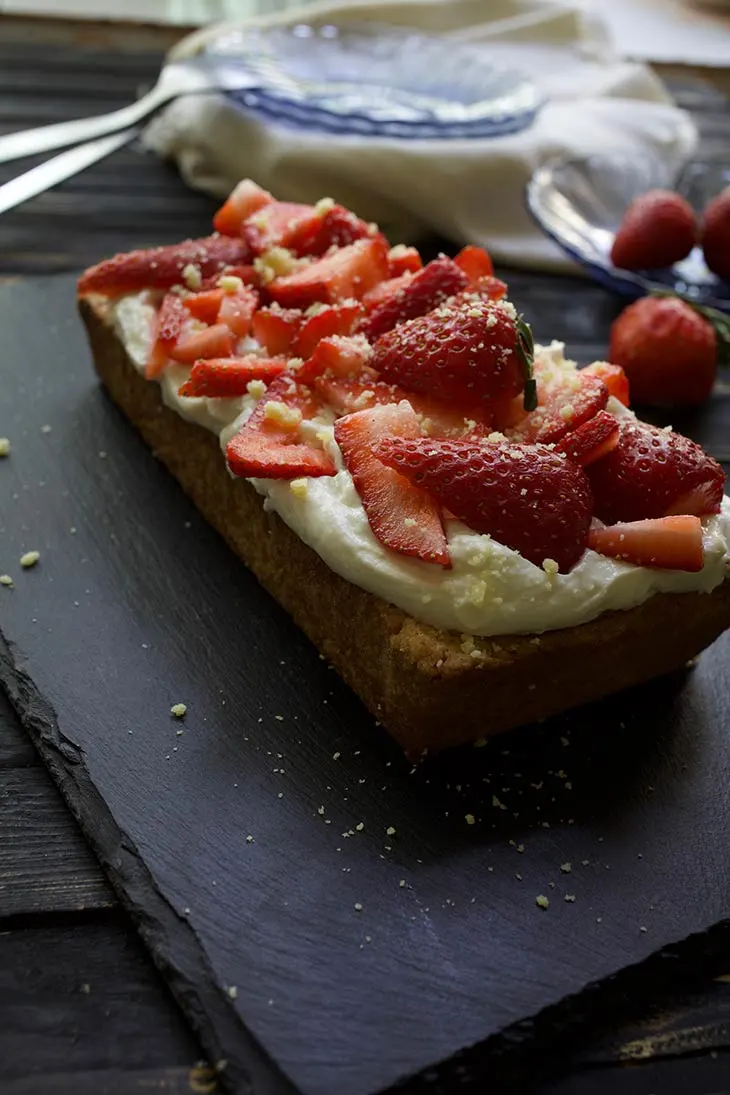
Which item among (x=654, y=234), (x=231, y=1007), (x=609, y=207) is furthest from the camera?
(x=609, y=207)

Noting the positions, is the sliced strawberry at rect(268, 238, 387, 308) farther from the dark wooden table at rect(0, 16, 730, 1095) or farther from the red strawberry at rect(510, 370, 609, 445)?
the dark wooden table at rect(0, 16, 730, 1095)

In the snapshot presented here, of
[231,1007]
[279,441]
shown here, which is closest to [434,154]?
[279,441]

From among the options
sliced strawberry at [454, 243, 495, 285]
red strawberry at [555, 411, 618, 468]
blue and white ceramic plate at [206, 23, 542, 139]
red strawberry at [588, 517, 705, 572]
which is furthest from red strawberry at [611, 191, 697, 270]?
red strawberry at [588, 517, 705, 572]

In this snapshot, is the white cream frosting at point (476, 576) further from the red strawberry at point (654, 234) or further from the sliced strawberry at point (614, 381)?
the red strawberry at point (654, 234)

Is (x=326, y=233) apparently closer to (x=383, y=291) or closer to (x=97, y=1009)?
(x=383, y=291)

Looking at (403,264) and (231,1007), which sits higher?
(403,264)

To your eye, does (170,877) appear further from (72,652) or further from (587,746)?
(587,746)

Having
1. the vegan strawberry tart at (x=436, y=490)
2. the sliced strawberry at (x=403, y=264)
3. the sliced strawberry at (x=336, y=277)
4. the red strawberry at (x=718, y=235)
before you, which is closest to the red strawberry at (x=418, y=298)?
the vegan strawberry tart at (x=436, y=490)
